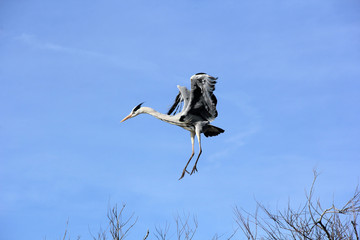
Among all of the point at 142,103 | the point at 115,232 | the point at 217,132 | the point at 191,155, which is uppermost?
the point at 142,103

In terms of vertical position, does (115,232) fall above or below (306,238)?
above

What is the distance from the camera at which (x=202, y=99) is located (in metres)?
11.3

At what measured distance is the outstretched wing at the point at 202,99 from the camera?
11.1 m

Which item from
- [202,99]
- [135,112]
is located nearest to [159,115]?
[135,112]

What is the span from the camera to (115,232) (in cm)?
1011

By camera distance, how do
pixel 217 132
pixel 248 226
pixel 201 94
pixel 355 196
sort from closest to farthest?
pixel 355 196 → pixel 248 226 → pixel 201 94 → pixel 217 132

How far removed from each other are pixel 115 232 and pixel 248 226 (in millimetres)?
2428

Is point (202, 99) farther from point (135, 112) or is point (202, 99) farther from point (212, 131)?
point (135, 112)

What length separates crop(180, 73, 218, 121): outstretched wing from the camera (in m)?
11.1

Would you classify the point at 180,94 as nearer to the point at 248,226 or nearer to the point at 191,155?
the point at 191,155

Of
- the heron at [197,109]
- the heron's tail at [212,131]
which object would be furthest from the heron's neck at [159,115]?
the heron's tail at [212,131]

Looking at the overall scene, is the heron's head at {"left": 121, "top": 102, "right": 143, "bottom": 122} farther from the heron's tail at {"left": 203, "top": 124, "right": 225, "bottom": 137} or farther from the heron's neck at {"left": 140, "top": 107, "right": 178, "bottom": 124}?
the heron's tail at {"left": 203, "top": 124, "right": 225, "bottom": 137}

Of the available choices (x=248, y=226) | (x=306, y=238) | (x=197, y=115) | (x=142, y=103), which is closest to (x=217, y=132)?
(x=197, y=115)

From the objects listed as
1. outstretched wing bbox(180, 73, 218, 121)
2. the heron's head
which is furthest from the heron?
the heron's head
